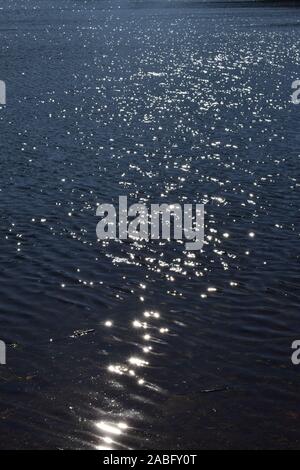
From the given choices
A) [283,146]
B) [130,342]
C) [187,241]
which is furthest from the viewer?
[283,146]

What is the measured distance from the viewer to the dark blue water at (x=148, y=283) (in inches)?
778

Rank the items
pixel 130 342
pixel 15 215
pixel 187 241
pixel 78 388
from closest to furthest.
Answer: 1. pixel 78 388
2. pixel 130 342
3. pixel 187 241
4. pixel 15 215

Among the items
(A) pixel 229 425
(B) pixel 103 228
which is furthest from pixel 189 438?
(B) pixel 103 228

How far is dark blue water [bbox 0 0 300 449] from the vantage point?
19750mm

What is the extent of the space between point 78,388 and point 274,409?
598 centimetres

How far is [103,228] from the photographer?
114 feet

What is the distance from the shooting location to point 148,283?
28.4 metres

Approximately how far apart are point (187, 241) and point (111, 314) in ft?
27.6

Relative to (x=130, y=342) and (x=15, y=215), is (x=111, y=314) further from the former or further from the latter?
(x=15, y=215)

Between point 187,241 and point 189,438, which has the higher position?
point 187,241

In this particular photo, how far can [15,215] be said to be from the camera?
36.5 m

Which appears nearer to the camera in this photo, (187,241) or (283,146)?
(187,241)
